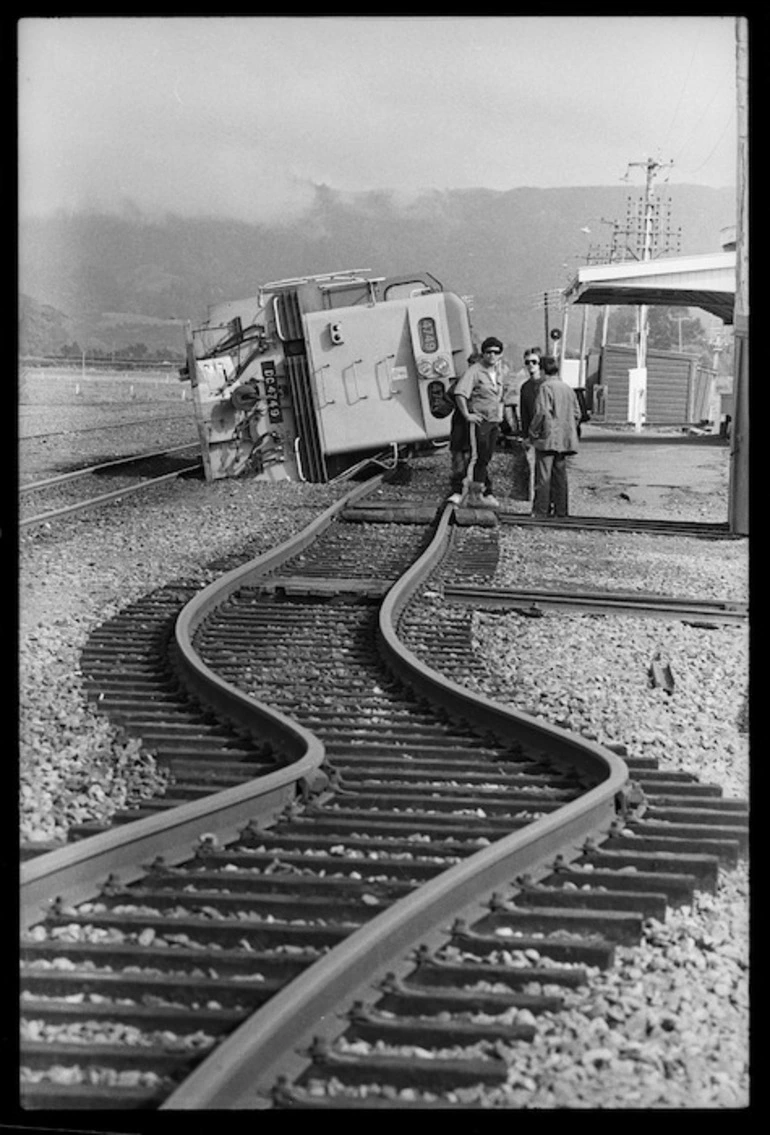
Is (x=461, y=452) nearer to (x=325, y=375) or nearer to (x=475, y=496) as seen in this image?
(x=475, y=496)

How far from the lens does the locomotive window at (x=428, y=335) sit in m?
13.9

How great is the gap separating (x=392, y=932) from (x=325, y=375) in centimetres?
1102

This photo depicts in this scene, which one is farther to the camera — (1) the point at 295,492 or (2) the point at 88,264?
(1) the point at 295,492

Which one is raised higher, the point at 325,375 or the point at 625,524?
the point at 325,375

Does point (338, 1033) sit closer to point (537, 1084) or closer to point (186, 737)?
point (537, 1084)

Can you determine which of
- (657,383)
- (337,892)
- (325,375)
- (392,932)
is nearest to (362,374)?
(325,375)

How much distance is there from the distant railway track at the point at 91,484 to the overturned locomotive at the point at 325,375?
2.79 feet

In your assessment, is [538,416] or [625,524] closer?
[538,416]

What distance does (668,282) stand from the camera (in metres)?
9.57

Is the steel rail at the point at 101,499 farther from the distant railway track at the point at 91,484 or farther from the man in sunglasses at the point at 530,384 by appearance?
the man in sunglasses at the point at 530,384

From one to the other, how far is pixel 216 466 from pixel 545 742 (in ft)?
30.7
